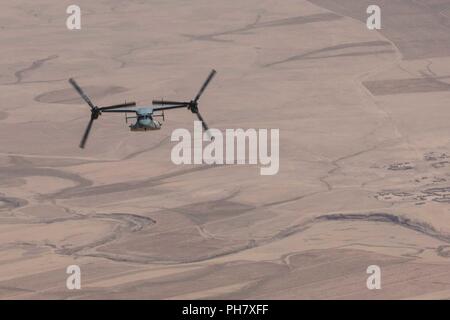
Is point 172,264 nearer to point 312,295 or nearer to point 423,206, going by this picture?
point 312,295

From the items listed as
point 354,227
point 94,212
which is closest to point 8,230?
point 94,212

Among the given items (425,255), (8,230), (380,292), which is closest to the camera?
(380,292)

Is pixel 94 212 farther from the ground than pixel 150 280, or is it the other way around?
pixel 94 212

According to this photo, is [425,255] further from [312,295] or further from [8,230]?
[8,230]

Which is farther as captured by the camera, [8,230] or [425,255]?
[8,230]
